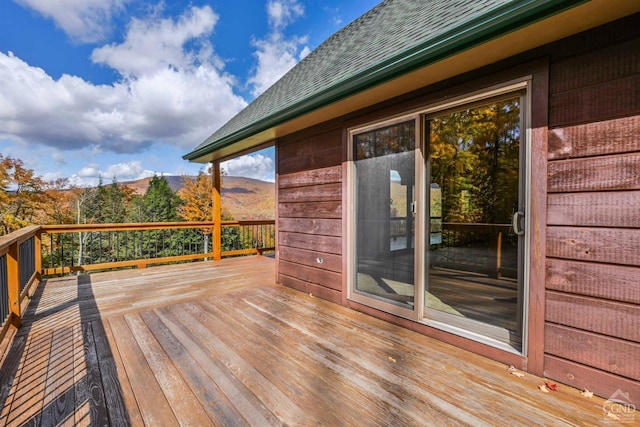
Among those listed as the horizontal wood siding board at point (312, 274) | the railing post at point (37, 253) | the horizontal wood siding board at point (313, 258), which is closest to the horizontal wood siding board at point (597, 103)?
the horizontal wood siding board at point (313, 258)

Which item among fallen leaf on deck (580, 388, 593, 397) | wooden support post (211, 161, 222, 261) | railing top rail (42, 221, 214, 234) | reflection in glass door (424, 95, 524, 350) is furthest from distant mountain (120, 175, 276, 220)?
fallen leaf on deck (580, 388, 593, 397)

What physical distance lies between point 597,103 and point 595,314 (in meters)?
1.19

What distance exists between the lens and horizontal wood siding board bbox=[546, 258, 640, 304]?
1.49m

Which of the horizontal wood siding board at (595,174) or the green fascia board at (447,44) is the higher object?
the green fascia board at (447,44)

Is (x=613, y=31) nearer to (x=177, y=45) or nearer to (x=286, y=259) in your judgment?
(x=286, y=259)

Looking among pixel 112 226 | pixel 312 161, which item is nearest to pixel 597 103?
pixel 312 161

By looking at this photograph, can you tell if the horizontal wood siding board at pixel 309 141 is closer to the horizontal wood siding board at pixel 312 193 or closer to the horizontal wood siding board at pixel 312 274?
the horizontal wood siding board at pixel 312 193

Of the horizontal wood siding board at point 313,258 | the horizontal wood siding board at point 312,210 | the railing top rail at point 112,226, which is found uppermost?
the horizontal wood siding board at point 312,210

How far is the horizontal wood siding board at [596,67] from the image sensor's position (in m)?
1.47

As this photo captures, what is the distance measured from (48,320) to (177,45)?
9.67m

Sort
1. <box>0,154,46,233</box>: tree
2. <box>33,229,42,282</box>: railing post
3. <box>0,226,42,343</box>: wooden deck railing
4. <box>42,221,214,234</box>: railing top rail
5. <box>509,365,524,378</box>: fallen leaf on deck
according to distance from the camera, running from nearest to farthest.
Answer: <box>509,365,524,378</box>: fallen leaf on deck < <box>0,226,42,343</box>: wooden deck railing < <box>33,229,42,282</box>: railing post < <box>42,221,214,234</box>: railing top rail < <box>0,154,46,233</box>: tree

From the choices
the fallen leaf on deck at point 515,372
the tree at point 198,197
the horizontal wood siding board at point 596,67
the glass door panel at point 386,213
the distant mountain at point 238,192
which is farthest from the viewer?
the tree at point 198,197

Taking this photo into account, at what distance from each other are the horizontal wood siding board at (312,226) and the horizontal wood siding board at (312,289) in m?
0.67

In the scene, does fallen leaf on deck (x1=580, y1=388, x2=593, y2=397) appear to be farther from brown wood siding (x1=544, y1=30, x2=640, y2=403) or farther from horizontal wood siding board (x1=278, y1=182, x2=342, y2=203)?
horizontal wood siding board (x1=278, y1=182, x2=342, y2=203)
